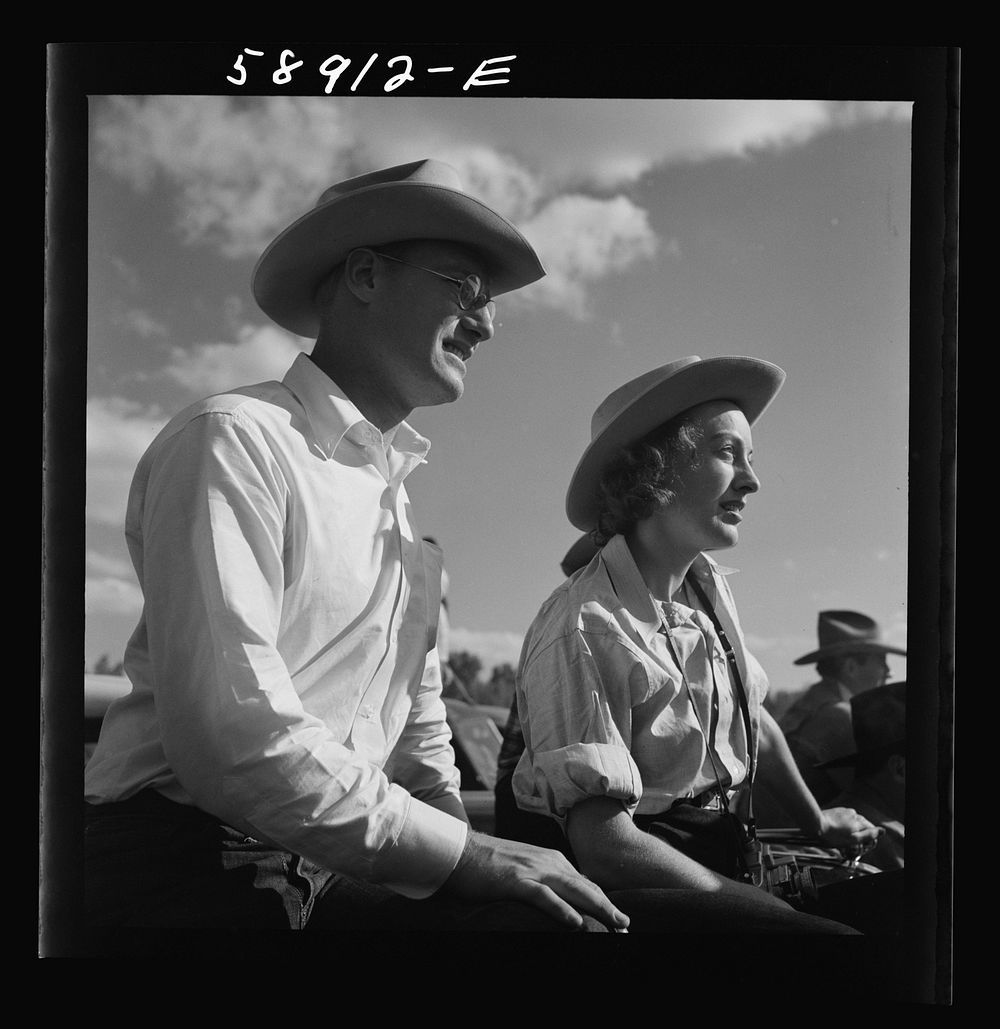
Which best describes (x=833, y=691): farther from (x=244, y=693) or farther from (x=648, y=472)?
(x=244, y=693)

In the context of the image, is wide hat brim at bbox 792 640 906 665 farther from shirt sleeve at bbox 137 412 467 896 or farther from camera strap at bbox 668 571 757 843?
shirt sleeve at bbox 137 412 467 896

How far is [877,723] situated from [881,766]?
4.9 inches

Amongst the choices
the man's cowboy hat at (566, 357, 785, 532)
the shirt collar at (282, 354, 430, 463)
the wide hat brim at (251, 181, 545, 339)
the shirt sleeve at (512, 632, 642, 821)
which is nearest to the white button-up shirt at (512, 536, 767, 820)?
the shirt sleeve at (512, 632, 642, 821)

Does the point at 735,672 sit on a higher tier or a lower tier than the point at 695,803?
higher

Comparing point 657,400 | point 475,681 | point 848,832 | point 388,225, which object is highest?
point 388,225

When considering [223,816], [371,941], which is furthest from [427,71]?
[371,941]

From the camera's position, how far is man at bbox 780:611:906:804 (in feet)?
8.24

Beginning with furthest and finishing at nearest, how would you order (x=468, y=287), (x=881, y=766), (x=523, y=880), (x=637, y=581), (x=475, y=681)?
(x=475, y=681), (x=881, y=766), (x=637, y=581), (x=468, y=287), (x=523, y=880)

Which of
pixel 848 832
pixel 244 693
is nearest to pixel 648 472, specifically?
pixel 848 832

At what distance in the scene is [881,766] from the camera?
2.53 metres

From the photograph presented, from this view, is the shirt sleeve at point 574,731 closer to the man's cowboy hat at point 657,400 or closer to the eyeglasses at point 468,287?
the man's cowboy hat at point 657,400

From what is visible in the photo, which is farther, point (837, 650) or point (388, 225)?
point (837, 650)

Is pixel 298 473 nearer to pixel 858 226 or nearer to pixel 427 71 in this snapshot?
pixel 427 71

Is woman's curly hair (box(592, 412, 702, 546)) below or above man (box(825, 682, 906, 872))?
above
